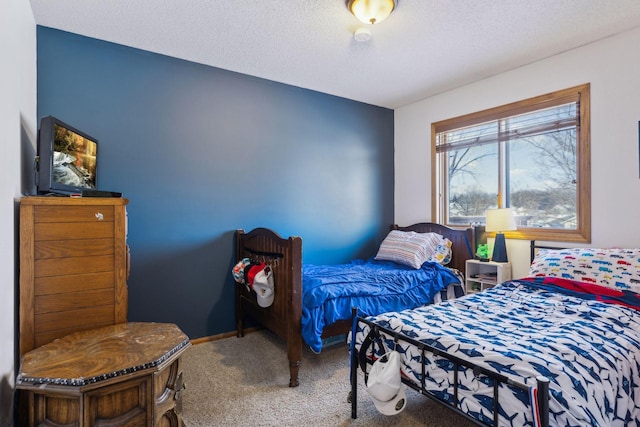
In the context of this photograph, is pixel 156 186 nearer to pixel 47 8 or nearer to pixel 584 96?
pixel 47 8

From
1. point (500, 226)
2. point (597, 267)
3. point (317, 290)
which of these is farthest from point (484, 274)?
point (317, 290)

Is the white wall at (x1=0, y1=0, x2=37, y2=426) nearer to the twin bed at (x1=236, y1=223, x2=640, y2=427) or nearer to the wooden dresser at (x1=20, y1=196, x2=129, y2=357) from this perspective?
the wooden dresser at (x1=20, y1=196, x2=129, y2=357)

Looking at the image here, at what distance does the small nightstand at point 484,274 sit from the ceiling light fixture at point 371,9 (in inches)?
90.0

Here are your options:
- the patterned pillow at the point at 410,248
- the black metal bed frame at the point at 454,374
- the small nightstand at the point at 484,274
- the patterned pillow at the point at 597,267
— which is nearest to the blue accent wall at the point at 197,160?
the patterned pillow at the point at 410,248

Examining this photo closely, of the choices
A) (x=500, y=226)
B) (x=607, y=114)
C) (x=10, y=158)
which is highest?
(x=607, y=114)

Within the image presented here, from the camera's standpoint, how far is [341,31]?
2402mm

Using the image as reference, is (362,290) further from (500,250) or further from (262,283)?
(500,250)

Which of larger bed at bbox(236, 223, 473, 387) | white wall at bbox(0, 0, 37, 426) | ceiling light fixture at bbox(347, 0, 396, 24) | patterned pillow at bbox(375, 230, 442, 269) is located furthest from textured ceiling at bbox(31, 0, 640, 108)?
patterned pillow at bbox(375, 230, 442, 269)

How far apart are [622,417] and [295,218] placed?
271 centimetres

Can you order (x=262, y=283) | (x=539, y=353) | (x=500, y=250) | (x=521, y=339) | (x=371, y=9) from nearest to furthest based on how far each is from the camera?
1. (x=539, y=353)
2. (x=521, y=339)
3. (x=371, y=9)
4. (x=262, y=283)
5. (x=500, y=250)

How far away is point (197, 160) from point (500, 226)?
9.12 feet

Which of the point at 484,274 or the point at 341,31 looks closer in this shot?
the point at 341,31

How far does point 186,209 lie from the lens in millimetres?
2873

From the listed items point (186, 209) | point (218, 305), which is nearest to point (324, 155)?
point (186, 209)
